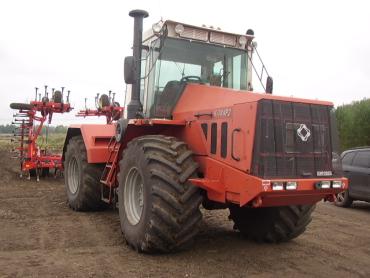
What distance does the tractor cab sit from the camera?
22.8 ft

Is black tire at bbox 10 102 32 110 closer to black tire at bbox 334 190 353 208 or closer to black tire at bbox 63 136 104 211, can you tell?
black tire at bbox 63 136 104 211

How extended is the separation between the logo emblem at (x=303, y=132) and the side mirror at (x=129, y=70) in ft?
7.82

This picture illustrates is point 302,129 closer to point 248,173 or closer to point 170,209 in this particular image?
point 248,173

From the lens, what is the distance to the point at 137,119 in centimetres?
681

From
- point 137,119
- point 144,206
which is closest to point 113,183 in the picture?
point 137,119

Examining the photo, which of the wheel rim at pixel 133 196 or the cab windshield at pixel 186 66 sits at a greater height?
the cab windshield at pixel 186 66

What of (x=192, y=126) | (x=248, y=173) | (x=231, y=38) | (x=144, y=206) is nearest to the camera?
(x=248, y=173)

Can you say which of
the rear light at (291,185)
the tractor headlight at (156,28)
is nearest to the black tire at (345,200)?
the rear light at (291,185)

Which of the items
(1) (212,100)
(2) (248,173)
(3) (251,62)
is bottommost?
(2) (248,173)

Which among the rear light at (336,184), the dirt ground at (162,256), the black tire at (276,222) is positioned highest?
the rear light at (336,184)

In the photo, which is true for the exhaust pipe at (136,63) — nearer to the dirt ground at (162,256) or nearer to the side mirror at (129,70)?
the side mirror at (129,70)

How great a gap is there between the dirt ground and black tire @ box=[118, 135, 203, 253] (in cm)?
22

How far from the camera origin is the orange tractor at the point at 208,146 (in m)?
5.47

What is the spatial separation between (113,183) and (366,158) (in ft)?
21.8
